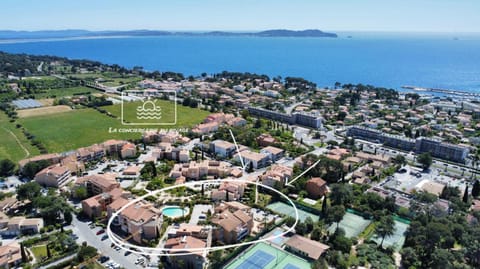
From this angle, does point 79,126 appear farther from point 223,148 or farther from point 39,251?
point 39,251

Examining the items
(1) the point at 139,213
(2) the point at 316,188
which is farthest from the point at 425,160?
(1) the point at 139,213

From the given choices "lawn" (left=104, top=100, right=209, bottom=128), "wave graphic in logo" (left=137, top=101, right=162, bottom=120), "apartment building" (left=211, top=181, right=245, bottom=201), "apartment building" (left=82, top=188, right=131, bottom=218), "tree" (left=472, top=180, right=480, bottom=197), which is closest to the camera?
"apartment building" (left=82, top=188, right=131, bottom=218)

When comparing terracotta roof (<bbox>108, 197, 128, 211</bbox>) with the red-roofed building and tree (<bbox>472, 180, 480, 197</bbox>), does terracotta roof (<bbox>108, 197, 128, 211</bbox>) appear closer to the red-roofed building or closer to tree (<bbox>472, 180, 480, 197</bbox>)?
the red-roofed building

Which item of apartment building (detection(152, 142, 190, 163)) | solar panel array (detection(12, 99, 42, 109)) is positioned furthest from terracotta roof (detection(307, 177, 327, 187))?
solar panel array (detection(12, 99, 42, 109))

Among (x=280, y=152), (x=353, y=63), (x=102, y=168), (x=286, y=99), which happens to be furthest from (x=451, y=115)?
(x=353, y=63)

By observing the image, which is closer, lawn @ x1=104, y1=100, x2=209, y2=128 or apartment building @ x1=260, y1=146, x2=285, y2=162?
apartment building @ x1=260, y1=146, x2=285, y2=162

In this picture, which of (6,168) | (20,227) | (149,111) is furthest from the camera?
(149,111)
